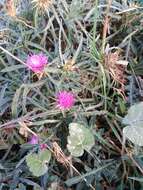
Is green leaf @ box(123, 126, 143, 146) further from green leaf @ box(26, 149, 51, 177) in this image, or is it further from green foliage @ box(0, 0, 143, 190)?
green leaf @ box(26, 149, 51, 177)

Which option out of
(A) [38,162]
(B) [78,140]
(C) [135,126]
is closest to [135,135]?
(C) [135,126]

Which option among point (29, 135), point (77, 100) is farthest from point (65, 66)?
point (29, 135)

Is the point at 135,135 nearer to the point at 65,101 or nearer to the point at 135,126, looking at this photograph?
the point at 135,126

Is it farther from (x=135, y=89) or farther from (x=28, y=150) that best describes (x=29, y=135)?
(x=135, y=89)

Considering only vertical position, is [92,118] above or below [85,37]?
below

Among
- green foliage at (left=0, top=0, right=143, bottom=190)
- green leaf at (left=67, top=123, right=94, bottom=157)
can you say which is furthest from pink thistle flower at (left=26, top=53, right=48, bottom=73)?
green leaf at (left=67, top=123, right=94, bottom=157)

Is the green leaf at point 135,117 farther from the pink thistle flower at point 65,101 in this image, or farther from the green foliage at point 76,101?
the pink thistle flower at point 65,101
